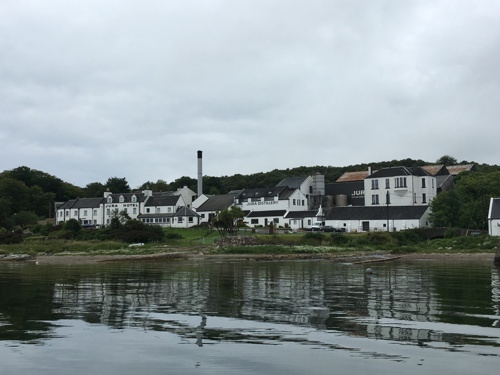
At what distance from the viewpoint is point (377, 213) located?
79000mm

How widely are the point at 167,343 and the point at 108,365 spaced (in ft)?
6.51

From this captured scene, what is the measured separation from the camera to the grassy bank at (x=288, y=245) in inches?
2266

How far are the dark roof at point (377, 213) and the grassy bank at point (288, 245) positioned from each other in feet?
Answer: 29.7

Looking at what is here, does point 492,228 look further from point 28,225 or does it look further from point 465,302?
point 28,225

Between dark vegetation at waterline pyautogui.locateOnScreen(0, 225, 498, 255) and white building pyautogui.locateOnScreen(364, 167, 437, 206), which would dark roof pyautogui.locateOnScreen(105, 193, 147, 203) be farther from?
white building pyautogui.locateOnScreen(364, 167, 437, 206)

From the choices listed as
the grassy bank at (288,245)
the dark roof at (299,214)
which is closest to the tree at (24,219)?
the grassy bank at (288,245)

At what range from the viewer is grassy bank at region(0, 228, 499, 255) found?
189ft

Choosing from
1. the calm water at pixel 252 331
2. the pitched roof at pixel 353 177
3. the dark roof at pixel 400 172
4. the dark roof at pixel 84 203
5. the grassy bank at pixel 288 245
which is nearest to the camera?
the calm water at pixel 252 331

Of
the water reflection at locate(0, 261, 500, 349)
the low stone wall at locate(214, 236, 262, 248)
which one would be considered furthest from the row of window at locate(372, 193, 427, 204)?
the water reflection at locate(0, 261, 500, 349)

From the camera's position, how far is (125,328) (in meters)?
14.2

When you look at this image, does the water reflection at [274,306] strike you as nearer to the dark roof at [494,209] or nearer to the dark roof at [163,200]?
the dark roof at [494,209]

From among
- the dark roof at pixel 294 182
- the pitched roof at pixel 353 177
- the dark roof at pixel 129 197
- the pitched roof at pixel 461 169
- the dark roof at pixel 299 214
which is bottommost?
the dark roof at pixel 299 214

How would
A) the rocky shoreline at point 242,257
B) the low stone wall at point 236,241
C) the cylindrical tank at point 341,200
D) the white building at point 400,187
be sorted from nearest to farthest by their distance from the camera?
1. the rocky shoreline at point 242,257
2. the low stone wall at point 236,241
3. the white building at point 400,187
4. the cylindrical tank at point 341,200

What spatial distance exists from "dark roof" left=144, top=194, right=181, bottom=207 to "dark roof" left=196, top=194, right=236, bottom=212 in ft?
16.5
